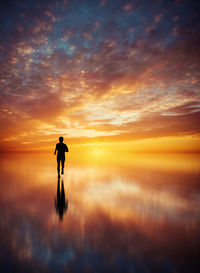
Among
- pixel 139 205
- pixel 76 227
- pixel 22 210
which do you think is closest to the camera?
pixel 76 227

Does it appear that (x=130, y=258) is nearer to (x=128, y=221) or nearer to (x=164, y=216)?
(x=128, y=221)

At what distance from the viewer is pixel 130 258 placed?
243 cm

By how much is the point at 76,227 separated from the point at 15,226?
4.59 ft

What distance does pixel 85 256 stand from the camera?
8.09 ft

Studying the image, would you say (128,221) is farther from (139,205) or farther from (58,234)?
(58,234)

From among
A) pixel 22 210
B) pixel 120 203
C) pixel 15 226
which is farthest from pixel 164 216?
pixel 22 210

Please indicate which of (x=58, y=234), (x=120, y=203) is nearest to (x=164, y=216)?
(x=120, y=203)

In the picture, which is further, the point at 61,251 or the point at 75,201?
the point at 75,201

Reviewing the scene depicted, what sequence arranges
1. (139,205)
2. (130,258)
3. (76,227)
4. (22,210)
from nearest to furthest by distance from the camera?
(130,258) < (76,227) < (22,210) < (139,205)

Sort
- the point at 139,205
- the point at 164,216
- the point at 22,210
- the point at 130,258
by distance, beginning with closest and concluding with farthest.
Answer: the point at 130,258
the point at 164,216
the point at 22,210
the point at 139,205

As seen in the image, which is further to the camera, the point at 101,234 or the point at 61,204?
the point at 61,204

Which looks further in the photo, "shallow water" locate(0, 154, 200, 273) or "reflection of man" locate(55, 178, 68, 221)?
"reflection of man" locate(55, 178, 68, 221)

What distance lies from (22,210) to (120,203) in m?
2.99

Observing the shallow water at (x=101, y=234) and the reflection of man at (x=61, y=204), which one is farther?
the reflection of man at (x=61, y=204)
